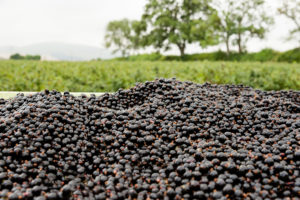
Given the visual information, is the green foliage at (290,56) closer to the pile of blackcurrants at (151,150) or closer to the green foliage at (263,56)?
the green foliage at (263,56)

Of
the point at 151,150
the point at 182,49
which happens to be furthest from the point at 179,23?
the point at 151,150

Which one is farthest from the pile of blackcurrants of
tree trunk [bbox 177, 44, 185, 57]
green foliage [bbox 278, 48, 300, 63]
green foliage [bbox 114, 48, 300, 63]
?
tree trunk [bbox 177, 44, 185, 57]

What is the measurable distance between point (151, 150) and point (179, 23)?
2839 centimetres

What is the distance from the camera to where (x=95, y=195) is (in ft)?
6.37

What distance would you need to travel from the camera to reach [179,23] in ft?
96.2

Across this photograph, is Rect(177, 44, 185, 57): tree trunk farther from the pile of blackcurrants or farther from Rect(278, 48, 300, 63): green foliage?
the pile of blackcurrants

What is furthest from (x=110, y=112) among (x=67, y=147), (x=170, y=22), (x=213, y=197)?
(x=170, y=22)

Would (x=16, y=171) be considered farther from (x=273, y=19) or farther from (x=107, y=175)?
(x=273, y=19)

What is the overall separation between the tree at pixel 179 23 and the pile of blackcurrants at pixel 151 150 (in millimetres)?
25862

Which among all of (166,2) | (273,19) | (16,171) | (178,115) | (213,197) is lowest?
(213,197)

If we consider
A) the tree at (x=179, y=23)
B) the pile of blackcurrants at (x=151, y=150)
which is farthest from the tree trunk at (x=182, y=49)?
the pile of blackcurrants at (x=151, y=150)

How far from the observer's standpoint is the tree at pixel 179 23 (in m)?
28.1

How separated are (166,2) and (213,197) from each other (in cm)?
3014

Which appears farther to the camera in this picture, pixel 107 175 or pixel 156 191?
pixel 107 175
